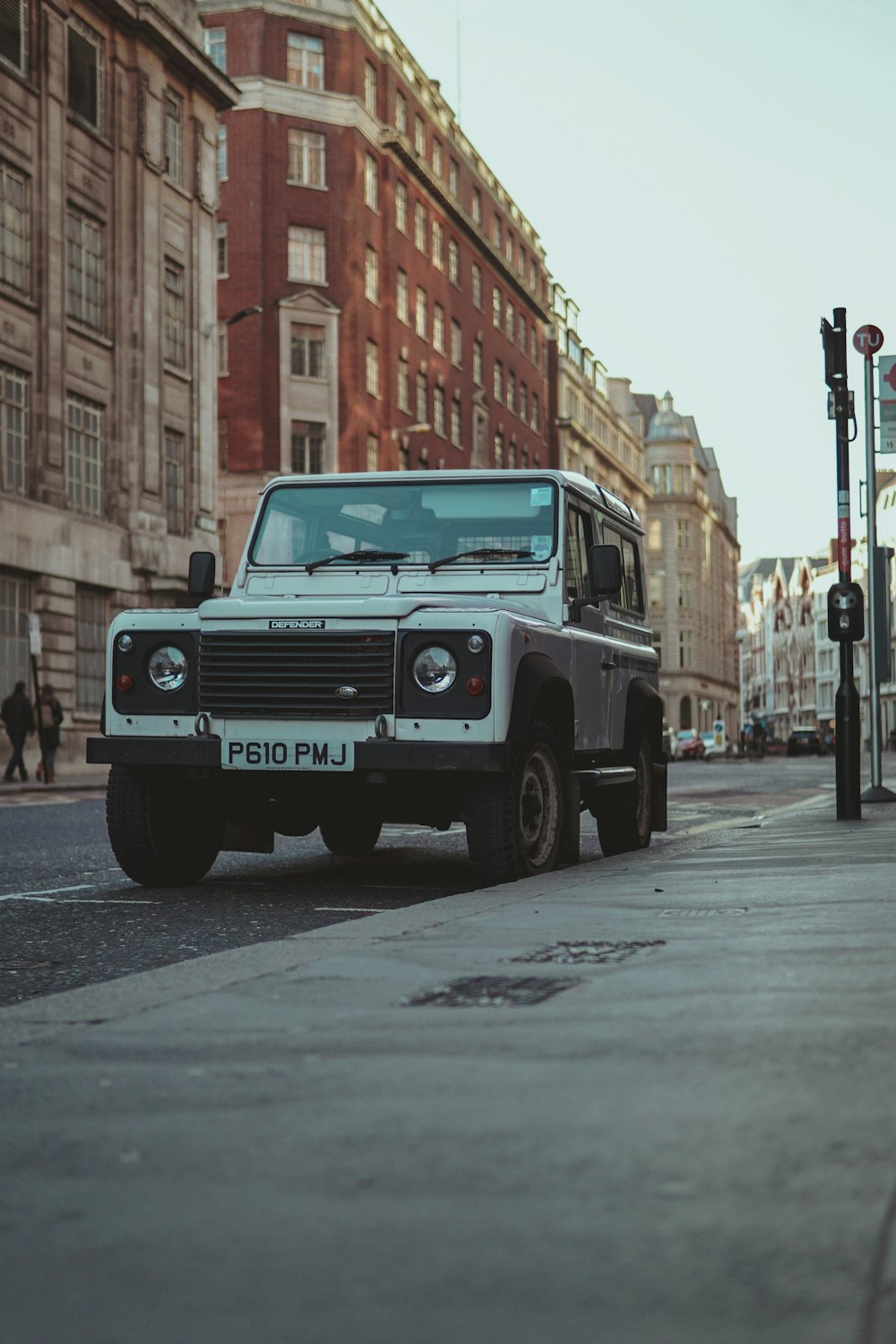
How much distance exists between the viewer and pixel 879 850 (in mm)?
9859

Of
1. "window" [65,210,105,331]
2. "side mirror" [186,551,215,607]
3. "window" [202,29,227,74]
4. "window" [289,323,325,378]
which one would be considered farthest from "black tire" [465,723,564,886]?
"window" [202,29,227,74]

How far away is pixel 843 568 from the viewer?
1595 centimetres

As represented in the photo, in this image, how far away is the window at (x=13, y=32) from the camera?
103 feet

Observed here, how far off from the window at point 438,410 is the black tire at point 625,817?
4997 centimetres

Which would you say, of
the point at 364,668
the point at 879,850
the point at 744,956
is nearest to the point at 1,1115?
the point at 744,956

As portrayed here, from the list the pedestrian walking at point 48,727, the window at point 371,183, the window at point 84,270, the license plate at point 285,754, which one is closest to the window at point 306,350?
the window at point 371,183

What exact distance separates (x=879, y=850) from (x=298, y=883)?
10.8ft

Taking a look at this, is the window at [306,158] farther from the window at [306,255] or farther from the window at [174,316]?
the window at [174,316]

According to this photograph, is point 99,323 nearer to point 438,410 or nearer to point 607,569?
point 607,569

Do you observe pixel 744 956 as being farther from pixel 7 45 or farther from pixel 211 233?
pixel 211 233

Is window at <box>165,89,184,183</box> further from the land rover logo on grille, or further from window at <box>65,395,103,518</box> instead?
the land rover logo on grille

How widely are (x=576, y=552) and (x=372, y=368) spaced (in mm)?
45066

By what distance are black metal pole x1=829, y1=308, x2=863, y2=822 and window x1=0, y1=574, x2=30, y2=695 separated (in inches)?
744

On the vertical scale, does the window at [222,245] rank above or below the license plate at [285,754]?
above
